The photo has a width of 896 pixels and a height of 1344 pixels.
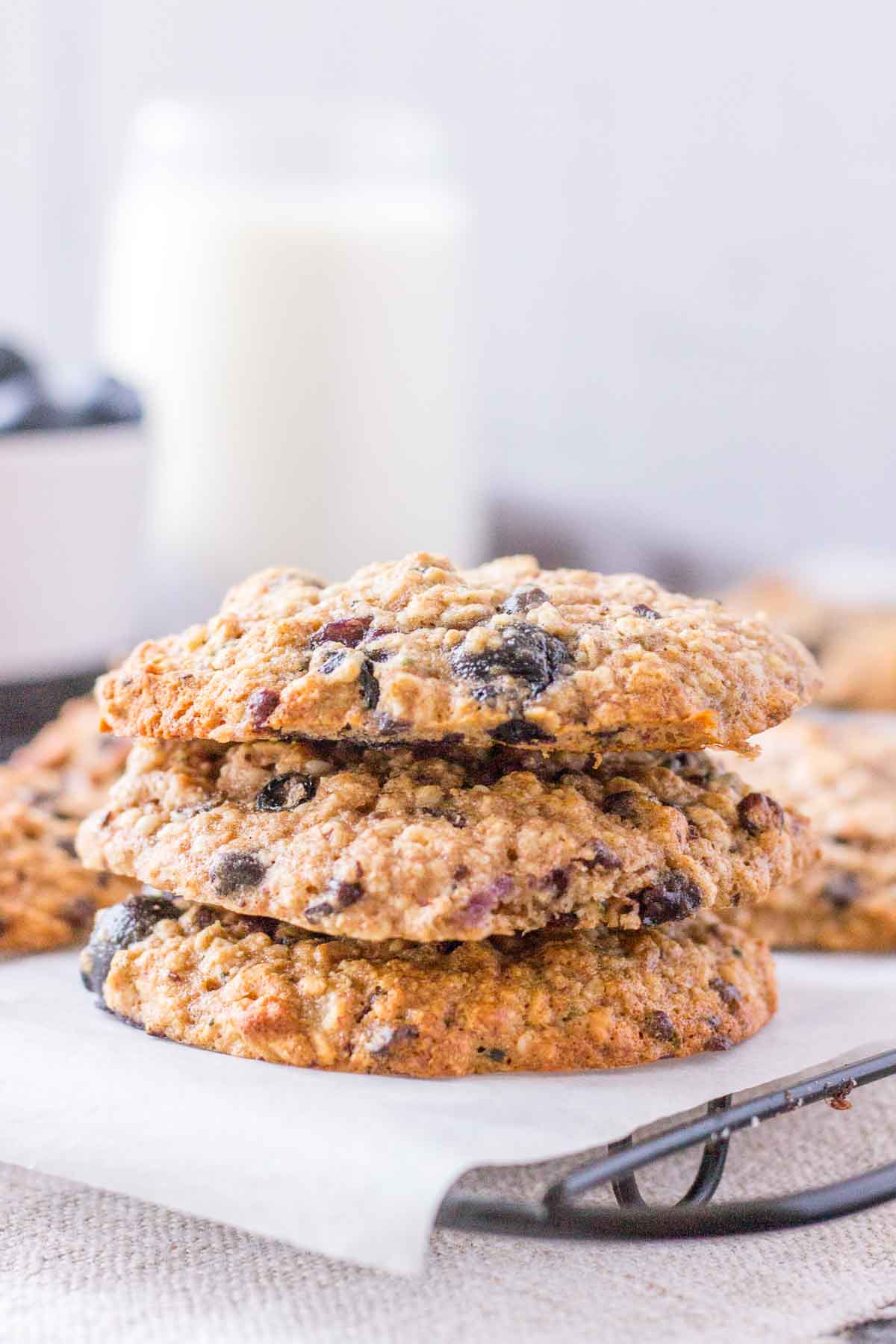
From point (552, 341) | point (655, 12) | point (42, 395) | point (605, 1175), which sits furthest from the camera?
point (552, 341)

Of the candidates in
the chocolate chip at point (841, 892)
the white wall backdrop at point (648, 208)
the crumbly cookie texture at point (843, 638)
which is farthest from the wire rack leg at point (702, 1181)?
the white wall backdrop at point (648, 208)

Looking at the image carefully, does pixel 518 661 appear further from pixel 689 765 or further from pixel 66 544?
pixel 66 544

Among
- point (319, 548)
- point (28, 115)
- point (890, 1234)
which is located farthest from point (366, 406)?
point (890, 1234)

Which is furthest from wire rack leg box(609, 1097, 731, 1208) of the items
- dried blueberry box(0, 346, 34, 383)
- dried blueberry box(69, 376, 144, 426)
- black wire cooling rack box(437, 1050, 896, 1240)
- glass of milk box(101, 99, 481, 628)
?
glass of milk box(101, 99, 481, 628)

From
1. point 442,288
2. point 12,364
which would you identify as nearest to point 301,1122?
point 12,364

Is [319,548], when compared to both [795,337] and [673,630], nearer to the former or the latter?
[795,337]

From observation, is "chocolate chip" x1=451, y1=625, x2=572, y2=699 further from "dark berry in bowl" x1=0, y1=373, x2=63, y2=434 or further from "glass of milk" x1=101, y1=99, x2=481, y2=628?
"glass of milk" x1=101, y1=99, x2=481, y2=628

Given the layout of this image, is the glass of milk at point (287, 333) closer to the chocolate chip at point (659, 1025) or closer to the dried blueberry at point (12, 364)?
the dried blueberry at point (12, 364)
